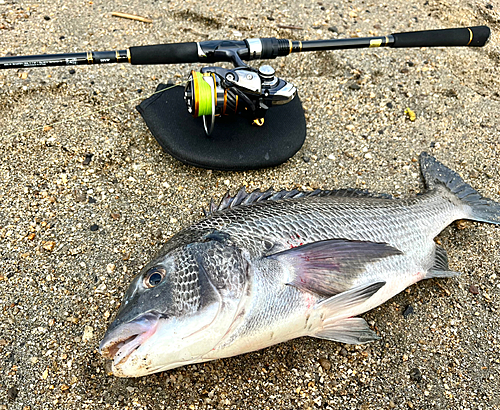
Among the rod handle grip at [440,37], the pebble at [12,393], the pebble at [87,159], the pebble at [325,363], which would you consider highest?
the rod handle grip at [440,37]

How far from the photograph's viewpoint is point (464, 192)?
352 centimetres

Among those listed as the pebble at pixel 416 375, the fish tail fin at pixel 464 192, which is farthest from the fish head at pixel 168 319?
the fish tail fin at pixel 464 192

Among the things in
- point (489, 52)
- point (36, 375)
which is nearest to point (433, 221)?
point (36, 375)

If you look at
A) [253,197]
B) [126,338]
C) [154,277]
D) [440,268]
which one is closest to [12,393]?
[126,338]

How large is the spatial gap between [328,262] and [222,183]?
1.53 meters

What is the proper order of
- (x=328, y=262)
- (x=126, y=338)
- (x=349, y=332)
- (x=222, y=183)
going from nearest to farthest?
1. (x=126, y=338)
2. (x=328, y=262)
3. (x=349, y=332)
4. (x=222, y=183)

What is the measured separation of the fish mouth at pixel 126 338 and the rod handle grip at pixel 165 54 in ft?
7.72

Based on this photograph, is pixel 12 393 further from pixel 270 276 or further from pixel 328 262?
pixel 328 262

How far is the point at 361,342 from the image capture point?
2.57m

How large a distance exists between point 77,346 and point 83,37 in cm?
376

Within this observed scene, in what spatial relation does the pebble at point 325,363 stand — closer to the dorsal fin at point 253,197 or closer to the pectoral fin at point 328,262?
the pectoral fin at point 328,262

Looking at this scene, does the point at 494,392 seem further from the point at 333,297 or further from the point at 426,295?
the point at 333,297

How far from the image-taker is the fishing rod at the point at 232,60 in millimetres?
3107

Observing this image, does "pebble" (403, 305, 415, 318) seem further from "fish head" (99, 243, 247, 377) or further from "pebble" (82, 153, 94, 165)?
"pebble" (82, 153, 94, 165)
